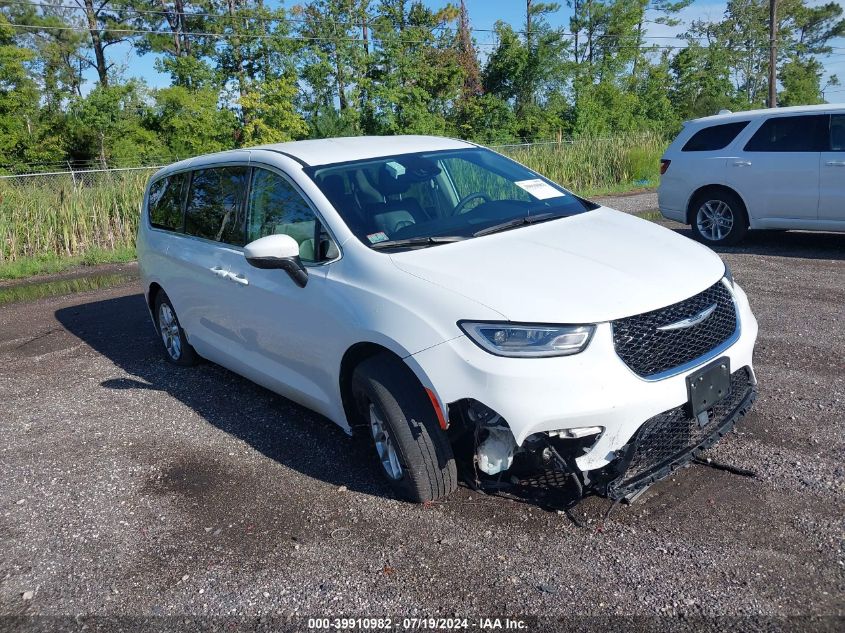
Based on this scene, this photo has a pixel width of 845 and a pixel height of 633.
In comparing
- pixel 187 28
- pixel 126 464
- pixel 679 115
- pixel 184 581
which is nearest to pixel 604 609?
pixel 184 581

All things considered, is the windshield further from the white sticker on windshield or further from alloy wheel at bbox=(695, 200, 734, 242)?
alloy wheel at bbox=(695, 200, 734, 242)

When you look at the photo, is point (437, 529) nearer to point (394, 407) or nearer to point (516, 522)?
point (516, 522)

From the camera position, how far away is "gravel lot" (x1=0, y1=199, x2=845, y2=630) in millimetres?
3059

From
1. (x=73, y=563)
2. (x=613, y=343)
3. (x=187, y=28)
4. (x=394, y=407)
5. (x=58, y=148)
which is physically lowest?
(x=73, y=563)

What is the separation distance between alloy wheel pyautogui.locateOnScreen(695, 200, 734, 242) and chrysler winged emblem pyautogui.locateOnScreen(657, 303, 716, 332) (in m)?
6.89

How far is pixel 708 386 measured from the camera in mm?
3408

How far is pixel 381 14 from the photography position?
41625 mm

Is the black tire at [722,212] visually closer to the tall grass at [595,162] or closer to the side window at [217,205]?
the side window at [217,205]

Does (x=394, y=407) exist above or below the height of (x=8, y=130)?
below

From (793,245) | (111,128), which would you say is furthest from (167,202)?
(111,128)

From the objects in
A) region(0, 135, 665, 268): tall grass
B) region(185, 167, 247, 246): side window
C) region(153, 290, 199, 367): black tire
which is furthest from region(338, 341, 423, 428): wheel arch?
region(0, 135, 665, 268): tall grass

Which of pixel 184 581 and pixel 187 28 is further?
pixel 187 28

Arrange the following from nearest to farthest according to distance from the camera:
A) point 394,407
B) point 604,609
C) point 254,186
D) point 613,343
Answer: point 604,609 → point 613,343 → point 394,407 → point 254,186

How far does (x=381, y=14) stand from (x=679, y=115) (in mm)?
16885
